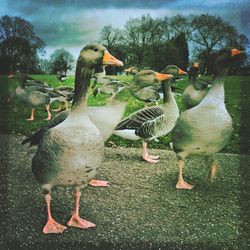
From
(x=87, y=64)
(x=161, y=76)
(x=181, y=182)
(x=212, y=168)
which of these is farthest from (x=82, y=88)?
(x=212, y=168)

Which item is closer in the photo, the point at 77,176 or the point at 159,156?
the point at 77,176

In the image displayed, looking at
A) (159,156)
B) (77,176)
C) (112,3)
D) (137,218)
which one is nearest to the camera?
(77,176)

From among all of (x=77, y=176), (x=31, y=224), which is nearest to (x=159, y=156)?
(x=77, y=176)

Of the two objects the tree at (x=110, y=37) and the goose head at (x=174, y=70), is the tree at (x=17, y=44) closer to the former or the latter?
the tree at (x=110, y=37)

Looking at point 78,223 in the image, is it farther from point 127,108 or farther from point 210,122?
point 210,122

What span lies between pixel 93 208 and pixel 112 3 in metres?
1.57

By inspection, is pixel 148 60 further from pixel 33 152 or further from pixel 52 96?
pixel 33 152

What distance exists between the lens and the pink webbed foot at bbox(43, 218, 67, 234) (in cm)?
282

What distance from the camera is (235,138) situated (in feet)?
11.0

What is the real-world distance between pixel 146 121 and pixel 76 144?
868 mm

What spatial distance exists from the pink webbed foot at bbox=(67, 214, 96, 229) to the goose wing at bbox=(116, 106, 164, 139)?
0.82 metres

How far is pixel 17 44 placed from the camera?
10.8ft

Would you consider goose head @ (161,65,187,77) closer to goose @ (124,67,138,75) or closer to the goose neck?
goose @ (124,67,138,75)

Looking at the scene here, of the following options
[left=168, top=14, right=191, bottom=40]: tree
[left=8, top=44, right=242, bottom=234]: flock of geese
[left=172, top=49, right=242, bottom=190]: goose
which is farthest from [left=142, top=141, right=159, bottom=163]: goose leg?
[left=168, top=14, right=191, bottom=40]: tree
